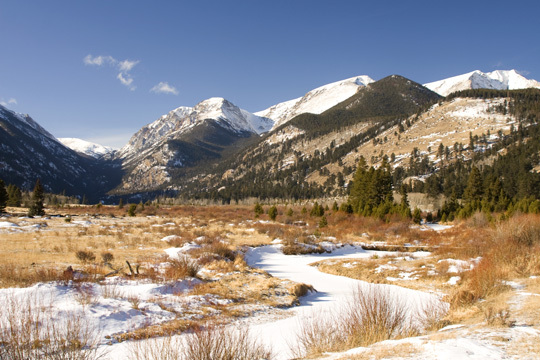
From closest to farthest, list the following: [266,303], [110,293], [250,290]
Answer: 1. [110,293]
2. [266,303]
3. [250,290]

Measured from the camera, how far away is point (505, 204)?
50.0 metres

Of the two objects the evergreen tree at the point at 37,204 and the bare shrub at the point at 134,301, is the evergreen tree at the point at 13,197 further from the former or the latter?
the bare shrub at the point at 134,301

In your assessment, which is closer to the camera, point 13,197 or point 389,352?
point 389,352

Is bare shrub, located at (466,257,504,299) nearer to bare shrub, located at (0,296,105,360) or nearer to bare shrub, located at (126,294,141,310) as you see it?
bare shrub, located at (126,294,141,310)

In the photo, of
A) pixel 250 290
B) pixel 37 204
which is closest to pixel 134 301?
pixel 250 290

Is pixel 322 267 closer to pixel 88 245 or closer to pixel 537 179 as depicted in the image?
pixel 88 245

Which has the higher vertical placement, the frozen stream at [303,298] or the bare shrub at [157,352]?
the bare shrub at [157,352]

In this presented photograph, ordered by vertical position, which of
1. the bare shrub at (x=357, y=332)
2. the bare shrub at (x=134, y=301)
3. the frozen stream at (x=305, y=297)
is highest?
the bare shrub at (x=357, y=332)

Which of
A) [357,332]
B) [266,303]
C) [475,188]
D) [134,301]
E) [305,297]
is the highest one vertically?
[475,188]

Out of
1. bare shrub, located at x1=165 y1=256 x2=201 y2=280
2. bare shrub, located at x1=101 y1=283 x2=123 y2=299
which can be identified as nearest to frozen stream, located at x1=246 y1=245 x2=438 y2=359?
bare shrub, located at x1=101 y1=283 x2=123 y2=299

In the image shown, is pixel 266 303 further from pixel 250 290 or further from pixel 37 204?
pixel 37 204

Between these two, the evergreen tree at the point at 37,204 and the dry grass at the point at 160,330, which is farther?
the evergreen tree at the point at 37,204

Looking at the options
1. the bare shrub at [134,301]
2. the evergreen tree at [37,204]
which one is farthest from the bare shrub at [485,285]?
the evergreen tree at [37,204]

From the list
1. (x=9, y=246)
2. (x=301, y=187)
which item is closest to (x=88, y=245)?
(x=9, y=246)
